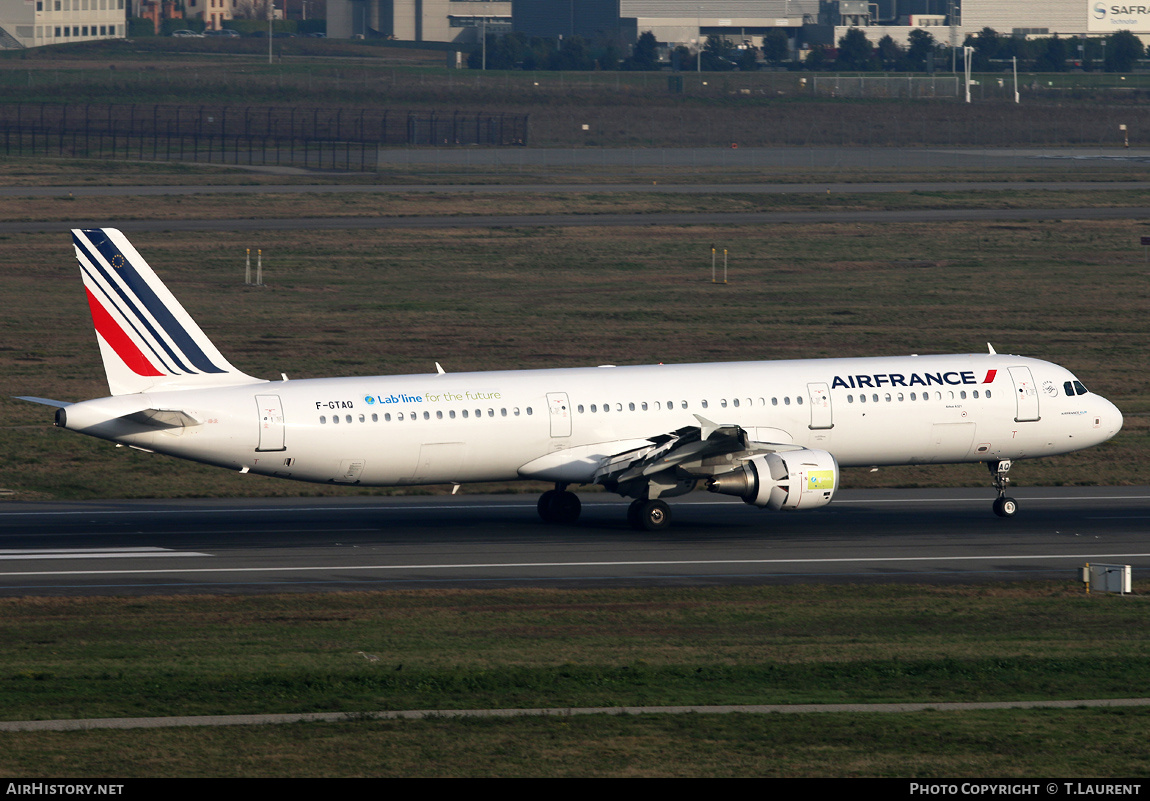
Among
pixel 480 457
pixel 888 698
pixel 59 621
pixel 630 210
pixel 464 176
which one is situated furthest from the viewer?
pixel 464 176

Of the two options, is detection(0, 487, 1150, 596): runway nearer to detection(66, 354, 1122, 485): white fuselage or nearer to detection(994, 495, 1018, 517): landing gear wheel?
detection(994, 495, 1018, 517): landing gear wheel

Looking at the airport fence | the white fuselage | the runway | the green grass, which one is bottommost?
the runway

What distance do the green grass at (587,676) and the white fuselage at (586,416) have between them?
6866 millimetres

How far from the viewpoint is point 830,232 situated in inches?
4058

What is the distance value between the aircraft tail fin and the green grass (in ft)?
27.3

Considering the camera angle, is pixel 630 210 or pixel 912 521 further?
pixel 630 210

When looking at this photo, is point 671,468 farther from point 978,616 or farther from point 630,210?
point 630,210

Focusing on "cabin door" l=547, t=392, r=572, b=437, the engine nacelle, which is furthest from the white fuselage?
Result: the engine nacelle

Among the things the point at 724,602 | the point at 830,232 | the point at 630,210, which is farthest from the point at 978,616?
the point at 630,210

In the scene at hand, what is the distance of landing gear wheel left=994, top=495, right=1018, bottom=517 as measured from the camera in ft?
143

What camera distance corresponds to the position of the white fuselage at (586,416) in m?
38.8

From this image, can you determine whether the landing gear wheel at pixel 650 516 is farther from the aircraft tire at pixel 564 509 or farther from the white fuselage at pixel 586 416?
the aircraft tire at pixel 564 509

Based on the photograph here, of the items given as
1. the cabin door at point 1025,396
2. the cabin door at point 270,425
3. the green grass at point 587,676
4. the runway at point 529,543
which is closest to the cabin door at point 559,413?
the runway at point 529,543
